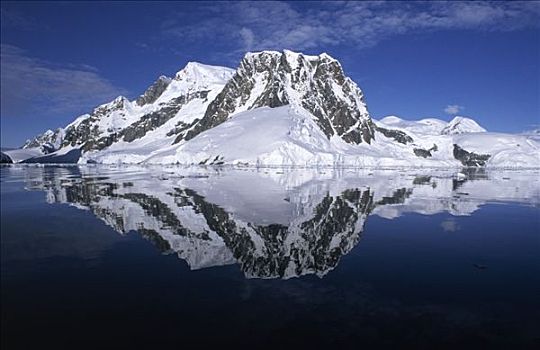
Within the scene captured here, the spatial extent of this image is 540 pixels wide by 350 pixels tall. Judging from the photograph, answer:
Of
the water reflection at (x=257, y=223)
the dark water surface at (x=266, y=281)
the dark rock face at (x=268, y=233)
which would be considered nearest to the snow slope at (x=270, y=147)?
the water reflection at (x=257, y=223)

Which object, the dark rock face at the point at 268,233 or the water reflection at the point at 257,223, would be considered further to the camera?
the water reflection at the point at 257,223

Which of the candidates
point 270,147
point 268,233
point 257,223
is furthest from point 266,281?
point 270,147

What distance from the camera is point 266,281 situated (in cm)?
979

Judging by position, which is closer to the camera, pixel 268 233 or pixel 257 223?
pixel 268 233

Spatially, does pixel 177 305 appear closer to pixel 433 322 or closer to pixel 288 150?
pixel 433 322

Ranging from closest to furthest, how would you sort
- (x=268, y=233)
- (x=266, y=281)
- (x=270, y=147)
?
(x=266, y=281)
(x=268, y=233)
(x=270, y=147)

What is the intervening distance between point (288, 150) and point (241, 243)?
107 metres

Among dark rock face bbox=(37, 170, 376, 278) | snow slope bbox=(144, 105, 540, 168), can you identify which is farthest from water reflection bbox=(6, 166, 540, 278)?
snow slope bbox=(144, 105, 540, 168)

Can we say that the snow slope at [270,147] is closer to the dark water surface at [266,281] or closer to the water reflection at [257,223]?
the water reflection at [257,223]

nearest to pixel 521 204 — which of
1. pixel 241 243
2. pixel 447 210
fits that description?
pixel 447 210

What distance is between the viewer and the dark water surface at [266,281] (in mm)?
6945

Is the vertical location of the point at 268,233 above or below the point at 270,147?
below

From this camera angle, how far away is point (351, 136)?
196 metres

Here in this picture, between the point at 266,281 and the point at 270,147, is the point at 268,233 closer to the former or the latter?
the point at 266,281
